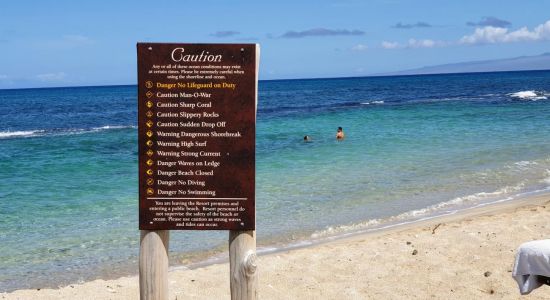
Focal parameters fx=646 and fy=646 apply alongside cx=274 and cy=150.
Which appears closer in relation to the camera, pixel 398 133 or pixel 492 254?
pixel 492 254

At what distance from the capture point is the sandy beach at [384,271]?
→ 7.18m

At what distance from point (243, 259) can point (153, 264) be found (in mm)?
640

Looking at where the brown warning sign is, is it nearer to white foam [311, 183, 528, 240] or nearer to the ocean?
the ocean

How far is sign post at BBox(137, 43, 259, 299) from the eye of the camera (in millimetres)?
4285

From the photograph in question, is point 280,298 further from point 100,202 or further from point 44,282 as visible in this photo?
point 100,202

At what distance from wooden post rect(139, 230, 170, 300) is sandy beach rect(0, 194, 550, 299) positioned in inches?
105

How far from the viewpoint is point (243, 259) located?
14.7 ft

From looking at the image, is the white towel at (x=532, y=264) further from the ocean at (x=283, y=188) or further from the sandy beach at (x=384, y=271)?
the ocean at (x=283, y=188)

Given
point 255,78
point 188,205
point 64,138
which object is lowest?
point 64,138

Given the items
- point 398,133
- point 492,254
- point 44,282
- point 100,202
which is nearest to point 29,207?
point 100,202

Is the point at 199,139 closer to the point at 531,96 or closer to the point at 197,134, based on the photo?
the point at 197,134

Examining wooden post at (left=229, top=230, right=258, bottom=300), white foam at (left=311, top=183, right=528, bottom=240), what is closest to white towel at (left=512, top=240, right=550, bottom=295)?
wooden post at (left=229, top=230, right=258, bottom=300)

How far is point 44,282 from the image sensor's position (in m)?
8.47

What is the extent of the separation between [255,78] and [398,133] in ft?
79.4
